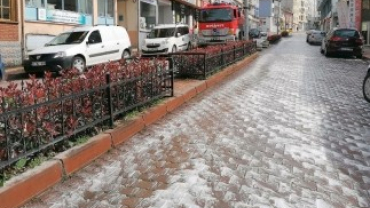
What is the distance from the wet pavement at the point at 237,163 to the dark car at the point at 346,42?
14.1 meters

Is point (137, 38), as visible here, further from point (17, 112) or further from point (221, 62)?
point (17, 112)

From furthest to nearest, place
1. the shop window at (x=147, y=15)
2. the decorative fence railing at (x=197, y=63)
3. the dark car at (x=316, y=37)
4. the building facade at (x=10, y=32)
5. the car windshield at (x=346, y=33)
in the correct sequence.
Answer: the dark car at (x=316, y=37) → the shop window at (x=147, y=15) → the car windshield at (x=346, y=33) → the building facade at (x=10, y=32) → the decorative fence railing at (x=197, y=63)

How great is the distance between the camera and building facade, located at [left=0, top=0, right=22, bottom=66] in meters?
15.5

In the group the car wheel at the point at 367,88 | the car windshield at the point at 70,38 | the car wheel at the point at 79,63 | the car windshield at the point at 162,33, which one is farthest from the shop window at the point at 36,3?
the car wheel at the point at 367,88

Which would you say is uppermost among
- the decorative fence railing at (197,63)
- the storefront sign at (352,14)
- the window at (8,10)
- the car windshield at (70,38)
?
the storefront sign at (352,14)

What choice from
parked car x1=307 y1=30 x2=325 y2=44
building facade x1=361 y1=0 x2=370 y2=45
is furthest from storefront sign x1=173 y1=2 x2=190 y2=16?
building facade x1=361 y1=0 x2=370 y2=45

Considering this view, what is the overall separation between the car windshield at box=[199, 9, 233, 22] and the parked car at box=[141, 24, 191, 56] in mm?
1980

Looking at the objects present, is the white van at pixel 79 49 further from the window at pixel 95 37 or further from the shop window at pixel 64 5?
the shop window at pixel 64 5

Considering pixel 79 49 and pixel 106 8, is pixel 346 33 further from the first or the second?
pixel 79 49

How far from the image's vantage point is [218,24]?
25156 mm

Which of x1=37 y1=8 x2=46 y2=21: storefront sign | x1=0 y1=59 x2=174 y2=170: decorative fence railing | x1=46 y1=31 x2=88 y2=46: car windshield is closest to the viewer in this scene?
x1=0 y1=59 x2=174 y2=170: decorative fence railing

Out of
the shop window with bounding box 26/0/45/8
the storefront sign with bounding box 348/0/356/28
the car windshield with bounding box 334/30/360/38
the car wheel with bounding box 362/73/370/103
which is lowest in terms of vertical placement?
the car wheel with bounding box 362/73/370/103

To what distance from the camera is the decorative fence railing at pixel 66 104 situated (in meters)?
3.99

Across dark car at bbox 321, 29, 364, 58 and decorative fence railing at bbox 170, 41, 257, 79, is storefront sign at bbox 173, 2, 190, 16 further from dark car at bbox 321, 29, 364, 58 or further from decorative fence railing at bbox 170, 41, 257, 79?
decorative fence railing at bbox 170, 41, 257, 79
